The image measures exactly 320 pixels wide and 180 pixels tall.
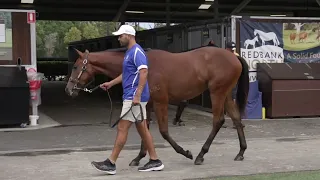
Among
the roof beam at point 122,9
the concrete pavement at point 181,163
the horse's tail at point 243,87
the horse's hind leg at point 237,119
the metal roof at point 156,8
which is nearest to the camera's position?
the concrete pavement at point 181,163

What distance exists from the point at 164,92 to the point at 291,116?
696 cm

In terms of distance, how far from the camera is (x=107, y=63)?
271 inches

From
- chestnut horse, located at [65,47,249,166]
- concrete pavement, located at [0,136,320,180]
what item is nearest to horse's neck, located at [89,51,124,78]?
chestnut horse, located at [65,47,249,166]

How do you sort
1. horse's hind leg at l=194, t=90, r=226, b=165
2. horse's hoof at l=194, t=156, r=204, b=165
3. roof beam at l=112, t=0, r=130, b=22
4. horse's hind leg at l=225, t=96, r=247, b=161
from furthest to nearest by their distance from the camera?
roof beam at l=112, t=0, r=130, b=22 → horse's hind leg at l=225, t=96, r=247, b=161 → horse's hind leg at l=194, t=90, r=226, b=165 → horse's hoof at l=194, t=156, r=204, b=165

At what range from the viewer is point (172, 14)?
26891mm

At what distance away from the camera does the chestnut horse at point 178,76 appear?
682cm

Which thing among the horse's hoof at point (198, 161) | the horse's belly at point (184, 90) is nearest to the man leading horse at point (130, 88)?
the horse's belly at point (184, 90)

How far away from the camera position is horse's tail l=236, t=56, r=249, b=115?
7.84 metres

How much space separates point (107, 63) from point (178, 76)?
1.05m

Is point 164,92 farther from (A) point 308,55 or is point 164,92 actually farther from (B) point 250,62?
(A) point 308,55

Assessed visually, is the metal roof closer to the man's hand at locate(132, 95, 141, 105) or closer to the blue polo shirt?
the blue polo shirt

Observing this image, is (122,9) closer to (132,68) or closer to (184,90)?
(184,90)

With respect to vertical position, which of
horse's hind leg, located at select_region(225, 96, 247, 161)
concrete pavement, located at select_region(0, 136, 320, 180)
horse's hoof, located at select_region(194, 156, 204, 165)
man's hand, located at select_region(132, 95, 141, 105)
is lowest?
concrete pavement, located at select_region(0, 136, 320, 180)

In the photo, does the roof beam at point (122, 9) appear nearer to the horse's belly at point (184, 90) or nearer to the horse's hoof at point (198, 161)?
the horse's belly at point (184, 90)
